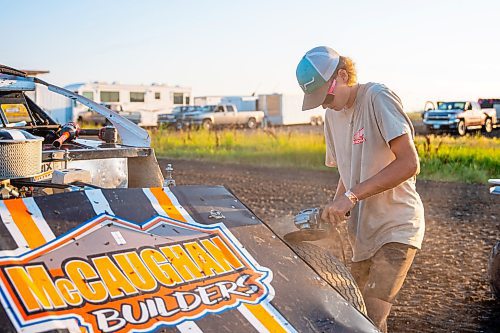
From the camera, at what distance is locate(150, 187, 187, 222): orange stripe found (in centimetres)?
275

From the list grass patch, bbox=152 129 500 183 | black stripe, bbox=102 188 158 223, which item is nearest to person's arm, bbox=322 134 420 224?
black stripe, bbox=102 188 158 223

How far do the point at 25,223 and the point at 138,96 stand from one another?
36.0 m

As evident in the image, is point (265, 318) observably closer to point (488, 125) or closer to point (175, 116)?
point (488, 125)

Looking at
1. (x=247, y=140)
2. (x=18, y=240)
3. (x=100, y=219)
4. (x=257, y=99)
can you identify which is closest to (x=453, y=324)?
(x=100, y=219)

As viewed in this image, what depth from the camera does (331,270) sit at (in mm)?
2932

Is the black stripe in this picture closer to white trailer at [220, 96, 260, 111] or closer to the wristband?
the wristband

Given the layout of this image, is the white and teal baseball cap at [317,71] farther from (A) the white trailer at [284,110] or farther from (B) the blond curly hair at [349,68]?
(A) the white trailer at [284,110]

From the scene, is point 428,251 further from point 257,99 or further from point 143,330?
point 257,99

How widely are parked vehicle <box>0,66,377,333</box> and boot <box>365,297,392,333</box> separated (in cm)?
30

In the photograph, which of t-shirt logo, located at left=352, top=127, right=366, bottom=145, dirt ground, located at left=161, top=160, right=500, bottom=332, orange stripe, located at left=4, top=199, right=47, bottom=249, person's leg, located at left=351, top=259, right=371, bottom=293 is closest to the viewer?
orange stripe, located at left=4, top=199, right=47, bottom=249

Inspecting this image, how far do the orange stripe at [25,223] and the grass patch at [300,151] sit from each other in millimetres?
10676

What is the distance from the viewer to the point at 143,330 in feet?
7.13

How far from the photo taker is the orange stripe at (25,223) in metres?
2.33

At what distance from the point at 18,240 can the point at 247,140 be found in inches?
618
